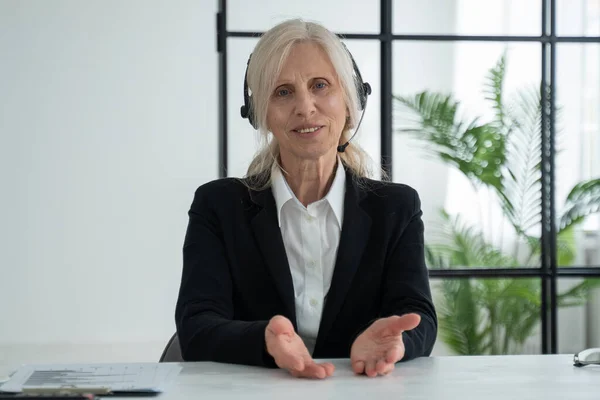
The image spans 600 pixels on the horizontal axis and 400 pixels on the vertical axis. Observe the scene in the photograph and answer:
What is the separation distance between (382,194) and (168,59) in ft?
11.8

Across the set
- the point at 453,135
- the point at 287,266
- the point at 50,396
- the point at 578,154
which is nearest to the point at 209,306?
the point at 287,266

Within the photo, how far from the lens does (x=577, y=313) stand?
17.8ft

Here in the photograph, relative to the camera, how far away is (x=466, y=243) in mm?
5344

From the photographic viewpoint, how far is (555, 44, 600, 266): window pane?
17.5ft

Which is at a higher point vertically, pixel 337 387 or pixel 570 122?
pixel 570 122

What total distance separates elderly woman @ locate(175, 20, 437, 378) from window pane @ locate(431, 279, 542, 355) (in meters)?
3.23

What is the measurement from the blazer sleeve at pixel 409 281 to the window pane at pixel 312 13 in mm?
3335

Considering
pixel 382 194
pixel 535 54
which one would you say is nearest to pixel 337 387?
pixel 382 194

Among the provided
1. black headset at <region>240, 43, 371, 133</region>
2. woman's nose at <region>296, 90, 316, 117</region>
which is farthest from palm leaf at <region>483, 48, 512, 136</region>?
woman's nose at <region>296, 90, 316, 117</region>

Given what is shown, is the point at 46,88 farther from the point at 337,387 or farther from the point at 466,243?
the point at 337,387

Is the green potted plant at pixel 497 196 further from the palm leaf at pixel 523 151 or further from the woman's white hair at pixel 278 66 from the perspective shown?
the woman's white hair at pixel 278 66

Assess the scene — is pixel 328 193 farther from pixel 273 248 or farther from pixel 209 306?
pixel 209 306

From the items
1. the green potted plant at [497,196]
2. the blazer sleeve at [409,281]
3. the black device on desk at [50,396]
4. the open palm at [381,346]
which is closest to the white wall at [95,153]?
the green potted plant at [497,196]

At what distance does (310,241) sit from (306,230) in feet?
0.10
